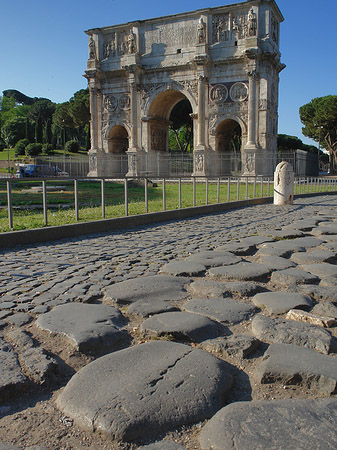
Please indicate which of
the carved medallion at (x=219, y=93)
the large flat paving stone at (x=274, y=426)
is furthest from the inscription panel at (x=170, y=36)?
the large flat paving stone at (x=274, y=426)

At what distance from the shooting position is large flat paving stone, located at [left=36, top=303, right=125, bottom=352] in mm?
2703

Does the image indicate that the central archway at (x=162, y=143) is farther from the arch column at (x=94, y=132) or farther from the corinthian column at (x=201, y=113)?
the arch column at (x=94, y=132)

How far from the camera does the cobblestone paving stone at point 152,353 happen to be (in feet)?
5.93

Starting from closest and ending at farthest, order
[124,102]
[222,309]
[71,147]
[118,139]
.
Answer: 1. [222,309]
2. [124,102]
3. [118,139]
4. [71,147]

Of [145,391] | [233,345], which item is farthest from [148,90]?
[145,391]

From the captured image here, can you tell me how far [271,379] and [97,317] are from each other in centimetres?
139

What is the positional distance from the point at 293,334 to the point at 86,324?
4.54ft

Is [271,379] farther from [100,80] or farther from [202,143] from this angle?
[100,80]

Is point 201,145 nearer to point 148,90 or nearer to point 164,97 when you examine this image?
point 164,97

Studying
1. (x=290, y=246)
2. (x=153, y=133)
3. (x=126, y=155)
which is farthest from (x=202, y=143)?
(x=290, y=246)

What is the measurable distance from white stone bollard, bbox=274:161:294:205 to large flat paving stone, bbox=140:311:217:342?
1158cm

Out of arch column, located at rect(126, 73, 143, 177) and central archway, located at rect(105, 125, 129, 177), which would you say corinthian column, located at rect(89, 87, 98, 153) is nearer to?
central archway, located at rect(105, 125, 129, 177)

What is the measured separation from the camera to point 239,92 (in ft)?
99.9

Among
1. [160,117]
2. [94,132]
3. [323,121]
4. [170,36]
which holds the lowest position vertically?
[94,132]
